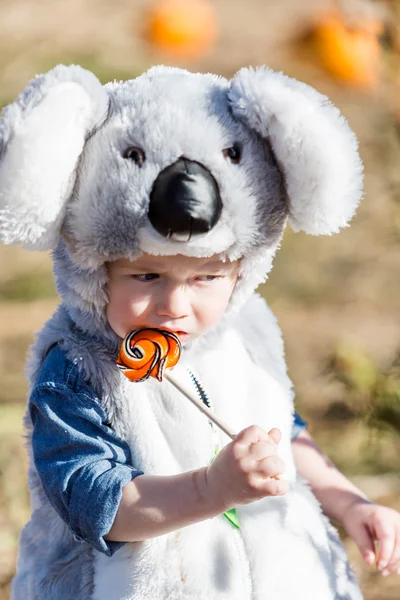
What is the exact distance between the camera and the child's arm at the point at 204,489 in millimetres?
849

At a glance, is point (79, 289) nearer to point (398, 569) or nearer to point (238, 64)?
point (398, 569)

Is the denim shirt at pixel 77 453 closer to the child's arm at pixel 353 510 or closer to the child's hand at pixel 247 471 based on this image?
the child's hand at pixel 247 471

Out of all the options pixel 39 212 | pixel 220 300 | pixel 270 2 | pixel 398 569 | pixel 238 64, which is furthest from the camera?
pixel 270 2

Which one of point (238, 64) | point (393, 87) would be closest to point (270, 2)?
point (238, 64)

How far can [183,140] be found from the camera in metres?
0.86

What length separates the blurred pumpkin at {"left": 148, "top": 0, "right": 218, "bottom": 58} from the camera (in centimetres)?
346

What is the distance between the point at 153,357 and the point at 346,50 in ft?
7.50

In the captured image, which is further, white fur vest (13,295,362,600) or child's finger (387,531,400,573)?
child's finger (387,531,400,573)

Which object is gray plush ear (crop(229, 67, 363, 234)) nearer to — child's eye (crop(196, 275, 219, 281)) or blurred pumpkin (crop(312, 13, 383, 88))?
child's eye (crop(196, 275, 219, 281))

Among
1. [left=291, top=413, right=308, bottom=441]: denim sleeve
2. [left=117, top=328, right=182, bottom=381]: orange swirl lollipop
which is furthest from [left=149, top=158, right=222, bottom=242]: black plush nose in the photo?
[left=291, top=413, right=308, bottom=441]: denim sleeve

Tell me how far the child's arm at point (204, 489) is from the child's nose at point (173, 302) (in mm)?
141

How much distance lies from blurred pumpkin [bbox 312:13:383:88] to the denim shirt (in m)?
1.95

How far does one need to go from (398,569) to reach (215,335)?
370mm

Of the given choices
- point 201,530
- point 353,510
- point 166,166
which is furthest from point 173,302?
point 353,510
